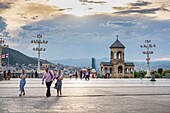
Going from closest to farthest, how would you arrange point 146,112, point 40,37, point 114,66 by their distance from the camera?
1. point 146,112
2. point 40,37
3. point 114,66

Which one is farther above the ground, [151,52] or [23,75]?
[151,52]

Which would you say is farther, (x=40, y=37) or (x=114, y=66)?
(x=114, y=66)

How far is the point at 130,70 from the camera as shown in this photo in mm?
131750

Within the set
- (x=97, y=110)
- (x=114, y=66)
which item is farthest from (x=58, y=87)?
(x=114, y=66)

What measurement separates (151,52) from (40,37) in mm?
24840

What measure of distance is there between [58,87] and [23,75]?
7.58 ft

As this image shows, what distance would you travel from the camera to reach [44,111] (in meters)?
15.4

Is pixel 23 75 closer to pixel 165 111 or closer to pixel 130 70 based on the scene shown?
pixel 165 111

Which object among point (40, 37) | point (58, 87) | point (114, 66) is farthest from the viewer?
point (114, 66)

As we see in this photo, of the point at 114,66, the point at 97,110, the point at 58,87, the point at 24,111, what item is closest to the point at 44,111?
the point at 24,111

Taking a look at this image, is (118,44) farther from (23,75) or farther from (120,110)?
(120,110)

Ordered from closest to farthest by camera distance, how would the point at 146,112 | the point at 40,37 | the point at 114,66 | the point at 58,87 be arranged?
the point at 146,112, the point at 58,87, the point at 40,37, the point at 114,66

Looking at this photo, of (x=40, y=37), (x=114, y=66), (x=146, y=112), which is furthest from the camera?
(x=114, y=66)

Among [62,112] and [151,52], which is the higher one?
[151,52]
